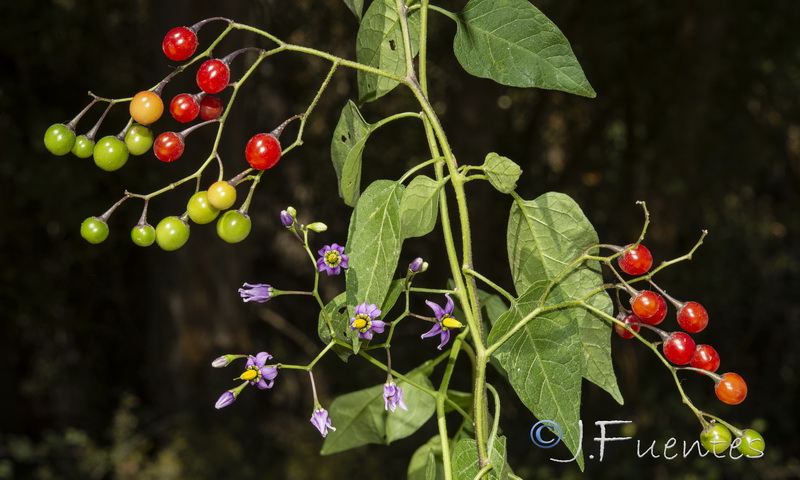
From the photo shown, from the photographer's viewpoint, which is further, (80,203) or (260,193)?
(260,193)

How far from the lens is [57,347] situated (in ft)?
10.0

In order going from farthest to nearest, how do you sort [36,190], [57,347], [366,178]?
[366,178]
[57,347]
[36,190]

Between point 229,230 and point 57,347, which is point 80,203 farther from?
point 229,230

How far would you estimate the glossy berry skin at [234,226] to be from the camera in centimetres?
39

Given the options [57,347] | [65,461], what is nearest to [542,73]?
[65,461]

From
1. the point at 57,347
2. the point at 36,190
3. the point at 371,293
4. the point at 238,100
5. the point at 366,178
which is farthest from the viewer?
the point at 366,178

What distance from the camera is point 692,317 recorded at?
1.35 ft

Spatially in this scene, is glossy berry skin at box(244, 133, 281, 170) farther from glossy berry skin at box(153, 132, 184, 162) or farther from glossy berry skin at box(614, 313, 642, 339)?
glossy berry skin at box(614, 313, 642, 339)

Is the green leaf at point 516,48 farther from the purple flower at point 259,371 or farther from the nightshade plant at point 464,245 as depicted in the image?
the purple flower at point 259,371

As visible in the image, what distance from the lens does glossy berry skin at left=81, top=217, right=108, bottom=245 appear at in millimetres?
416

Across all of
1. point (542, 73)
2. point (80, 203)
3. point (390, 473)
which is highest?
point (542, 73)

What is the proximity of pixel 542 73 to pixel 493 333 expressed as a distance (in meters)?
0.14

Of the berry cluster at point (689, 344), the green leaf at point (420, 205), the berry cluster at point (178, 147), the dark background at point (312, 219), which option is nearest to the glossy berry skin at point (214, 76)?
the berry cluster at point (178, 147)

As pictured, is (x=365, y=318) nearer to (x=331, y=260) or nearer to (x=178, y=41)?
(x=331, y=260)
